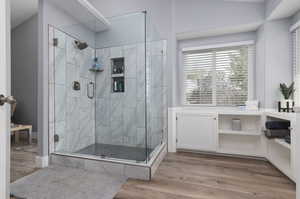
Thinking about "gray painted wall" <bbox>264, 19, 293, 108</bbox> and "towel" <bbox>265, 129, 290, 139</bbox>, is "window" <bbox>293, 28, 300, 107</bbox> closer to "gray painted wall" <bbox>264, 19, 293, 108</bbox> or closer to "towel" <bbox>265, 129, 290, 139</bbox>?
"gray painted wall" <bbox>264, 19, 293, 108</bbox>

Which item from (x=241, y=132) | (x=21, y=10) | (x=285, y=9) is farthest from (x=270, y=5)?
(x=21, y=10)

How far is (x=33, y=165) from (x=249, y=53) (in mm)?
3780

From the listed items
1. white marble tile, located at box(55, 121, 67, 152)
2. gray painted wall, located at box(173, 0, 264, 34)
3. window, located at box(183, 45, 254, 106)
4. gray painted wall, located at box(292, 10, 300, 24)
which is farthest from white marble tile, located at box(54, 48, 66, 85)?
gray painted wall, located at box(292, 10, 300, 24)

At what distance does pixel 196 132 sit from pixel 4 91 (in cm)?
246

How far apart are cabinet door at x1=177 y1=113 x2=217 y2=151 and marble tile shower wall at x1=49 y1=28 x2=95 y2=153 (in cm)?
169

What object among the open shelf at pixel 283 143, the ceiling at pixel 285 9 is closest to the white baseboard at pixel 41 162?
the open shelf at pixel 283 143

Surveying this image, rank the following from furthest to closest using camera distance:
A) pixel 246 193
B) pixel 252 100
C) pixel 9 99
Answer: pixel 252 100, pixel 246 193, pixel 9 99

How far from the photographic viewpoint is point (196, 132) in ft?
8.53

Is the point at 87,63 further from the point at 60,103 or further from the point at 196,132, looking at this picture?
the point at 196,132

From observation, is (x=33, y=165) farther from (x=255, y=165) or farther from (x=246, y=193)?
(x=255, y=165)

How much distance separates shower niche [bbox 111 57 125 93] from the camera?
292 cm

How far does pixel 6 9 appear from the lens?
0.75m

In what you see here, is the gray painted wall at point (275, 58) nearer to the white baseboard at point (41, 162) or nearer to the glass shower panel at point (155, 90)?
the glass shower panel at point (155, 90)

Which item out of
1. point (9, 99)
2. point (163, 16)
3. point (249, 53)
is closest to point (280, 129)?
point (249, 53)
